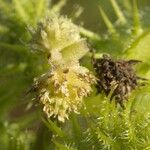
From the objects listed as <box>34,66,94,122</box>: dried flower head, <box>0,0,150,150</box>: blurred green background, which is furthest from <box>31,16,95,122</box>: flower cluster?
<box>0,0,150,150</box>: blurred green background

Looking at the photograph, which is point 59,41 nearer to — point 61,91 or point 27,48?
point 61,91

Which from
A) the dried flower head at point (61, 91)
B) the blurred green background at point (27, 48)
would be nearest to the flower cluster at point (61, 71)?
Result: the dried flower head at point (61, 91)

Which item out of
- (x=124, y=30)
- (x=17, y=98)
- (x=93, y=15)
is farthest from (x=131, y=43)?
(x=93, y=15)

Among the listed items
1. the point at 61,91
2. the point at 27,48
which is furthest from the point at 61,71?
the point at 27,48

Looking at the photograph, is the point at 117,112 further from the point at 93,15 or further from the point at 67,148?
the point at 93,15

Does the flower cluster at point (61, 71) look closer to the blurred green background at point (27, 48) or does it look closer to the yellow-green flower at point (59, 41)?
the yellow-green flower at point (59, 41)

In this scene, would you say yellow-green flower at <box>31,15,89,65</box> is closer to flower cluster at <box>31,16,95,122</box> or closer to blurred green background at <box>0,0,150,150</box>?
flower cluster at <box>31,16,95,122</box>
